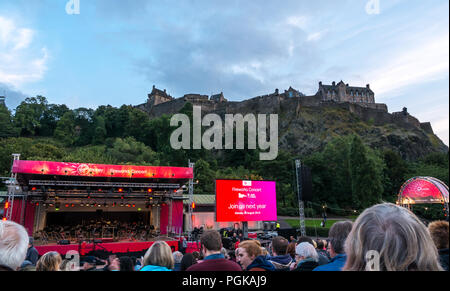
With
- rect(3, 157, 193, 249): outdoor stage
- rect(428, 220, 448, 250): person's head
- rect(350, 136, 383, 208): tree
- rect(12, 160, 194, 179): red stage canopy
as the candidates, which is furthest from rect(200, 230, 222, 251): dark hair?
rect(350, 136, 383, 208): tree

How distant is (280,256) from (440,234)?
1996 millimetres

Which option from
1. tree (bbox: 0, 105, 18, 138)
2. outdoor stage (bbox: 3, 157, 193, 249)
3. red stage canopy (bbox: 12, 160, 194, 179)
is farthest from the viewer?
tree (bbox: 0, 105, 18, 138)

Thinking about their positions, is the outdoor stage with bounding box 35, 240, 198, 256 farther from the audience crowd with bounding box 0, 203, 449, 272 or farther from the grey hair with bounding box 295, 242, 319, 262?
the audience crowd with bounding box 0, 203, 449, 272

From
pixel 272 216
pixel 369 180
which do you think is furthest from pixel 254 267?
pixel 369 180

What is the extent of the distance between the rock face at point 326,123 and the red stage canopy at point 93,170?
149 feet

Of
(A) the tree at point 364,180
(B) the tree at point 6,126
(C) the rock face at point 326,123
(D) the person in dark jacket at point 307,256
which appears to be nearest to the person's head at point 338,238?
(D) the person in dark jacket at point 307,256

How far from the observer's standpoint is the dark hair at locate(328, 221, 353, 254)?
2.55 m

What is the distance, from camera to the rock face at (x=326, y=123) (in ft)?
186

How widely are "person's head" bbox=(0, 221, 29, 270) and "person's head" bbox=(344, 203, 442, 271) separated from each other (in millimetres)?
1901

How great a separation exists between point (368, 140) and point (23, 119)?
7702 centimetres

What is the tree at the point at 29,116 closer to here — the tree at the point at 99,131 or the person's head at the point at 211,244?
the tree at the point at 99,131

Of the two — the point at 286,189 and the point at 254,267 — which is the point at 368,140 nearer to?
the point at 286,189
